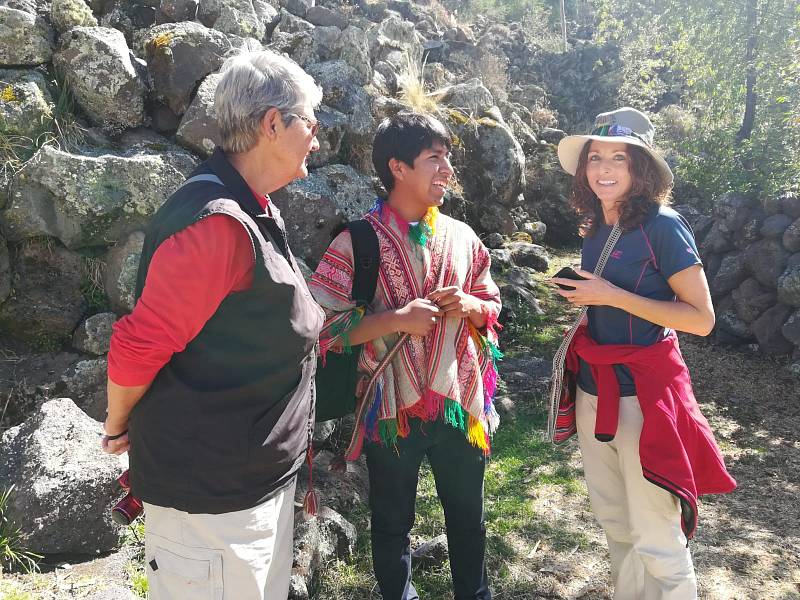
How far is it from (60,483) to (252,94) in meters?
2.06

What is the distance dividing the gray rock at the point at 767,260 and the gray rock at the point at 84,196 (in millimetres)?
5958

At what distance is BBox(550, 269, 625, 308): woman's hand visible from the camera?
2.31 m

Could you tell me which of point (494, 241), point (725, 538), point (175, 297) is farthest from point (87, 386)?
point (494, 241)

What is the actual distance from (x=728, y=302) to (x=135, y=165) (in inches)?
248

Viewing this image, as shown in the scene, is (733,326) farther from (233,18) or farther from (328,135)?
(233,18)

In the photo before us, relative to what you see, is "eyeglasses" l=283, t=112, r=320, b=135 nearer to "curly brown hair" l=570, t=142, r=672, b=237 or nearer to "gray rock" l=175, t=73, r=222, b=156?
"curly brown hair" l=570, t=142, r=672, b=237

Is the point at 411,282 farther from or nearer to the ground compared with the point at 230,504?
farther from the ground

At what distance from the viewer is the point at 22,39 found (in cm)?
414

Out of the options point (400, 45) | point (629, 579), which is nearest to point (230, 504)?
point (629, 579)

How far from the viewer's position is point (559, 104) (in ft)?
53.5

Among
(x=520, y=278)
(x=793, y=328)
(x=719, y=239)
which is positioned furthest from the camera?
(x=520, y=278)

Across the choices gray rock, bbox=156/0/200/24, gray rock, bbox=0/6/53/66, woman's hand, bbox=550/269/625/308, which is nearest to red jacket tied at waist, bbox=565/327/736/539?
woman's hand, bbox=550/269/625/308

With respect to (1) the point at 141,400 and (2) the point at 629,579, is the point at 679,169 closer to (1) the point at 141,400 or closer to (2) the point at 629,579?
(2) the point at 629,579

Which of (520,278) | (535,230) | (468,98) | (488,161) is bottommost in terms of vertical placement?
(520,278)
